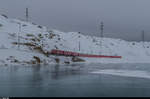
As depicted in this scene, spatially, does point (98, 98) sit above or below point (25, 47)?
below

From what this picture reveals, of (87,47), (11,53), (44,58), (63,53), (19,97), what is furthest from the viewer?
(87,47)

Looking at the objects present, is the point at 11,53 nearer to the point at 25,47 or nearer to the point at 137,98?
the point at 25,47

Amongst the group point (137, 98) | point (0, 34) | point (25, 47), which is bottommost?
point (137, 98)

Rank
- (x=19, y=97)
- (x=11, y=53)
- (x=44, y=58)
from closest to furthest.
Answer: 1. (x=19, y=97)
2. (x=11, y=53)
3. (x=44, y=58)

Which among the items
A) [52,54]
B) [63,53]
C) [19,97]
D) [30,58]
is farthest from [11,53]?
[19,97]

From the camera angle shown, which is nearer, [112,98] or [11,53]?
[112,98]

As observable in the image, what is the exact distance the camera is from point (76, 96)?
690 cm

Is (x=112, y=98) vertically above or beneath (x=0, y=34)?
beneath

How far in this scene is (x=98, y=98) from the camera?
666cm

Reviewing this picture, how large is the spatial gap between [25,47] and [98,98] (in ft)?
125

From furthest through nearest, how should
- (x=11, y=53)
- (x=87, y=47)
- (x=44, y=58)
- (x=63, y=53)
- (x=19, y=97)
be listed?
(x=87, y=47) < (x=63, y=53) < (x=44, y=58) < (x=11, y=53) < (x=19, y=97)

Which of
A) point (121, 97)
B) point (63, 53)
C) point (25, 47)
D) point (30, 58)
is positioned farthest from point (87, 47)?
point (121, 97)

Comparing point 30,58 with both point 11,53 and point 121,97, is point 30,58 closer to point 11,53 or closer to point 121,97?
point 11,53

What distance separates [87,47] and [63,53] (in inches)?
1278
